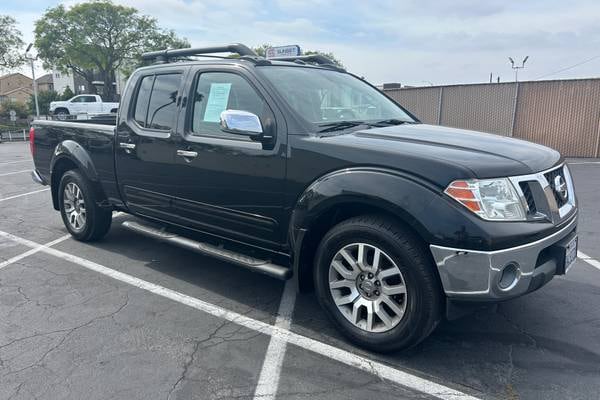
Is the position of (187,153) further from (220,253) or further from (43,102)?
(43,102)

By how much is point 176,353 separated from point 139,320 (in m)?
0.64

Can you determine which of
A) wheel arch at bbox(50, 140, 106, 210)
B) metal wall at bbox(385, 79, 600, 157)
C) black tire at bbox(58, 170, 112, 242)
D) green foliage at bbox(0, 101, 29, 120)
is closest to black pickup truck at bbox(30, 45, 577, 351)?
wheel arch at bbox(50, 140, 106, 210)

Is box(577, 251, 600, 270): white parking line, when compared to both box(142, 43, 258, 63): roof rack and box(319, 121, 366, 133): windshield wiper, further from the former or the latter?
box(142, 43, 258, 63): roof rack

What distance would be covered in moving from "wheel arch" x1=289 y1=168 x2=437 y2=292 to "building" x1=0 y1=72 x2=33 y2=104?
3688 inches

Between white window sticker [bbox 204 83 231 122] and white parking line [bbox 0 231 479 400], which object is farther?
white window sticker [bbox 204 83 231 122]

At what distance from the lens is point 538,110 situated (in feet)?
49.3

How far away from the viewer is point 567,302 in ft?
12.9

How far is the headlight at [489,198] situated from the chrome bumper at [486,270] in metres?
0.19

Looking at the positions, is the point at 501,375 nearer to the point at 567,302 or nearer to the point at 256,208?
the point at 567,302

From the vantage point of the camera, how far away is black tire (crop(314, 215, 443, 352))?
9.33ft

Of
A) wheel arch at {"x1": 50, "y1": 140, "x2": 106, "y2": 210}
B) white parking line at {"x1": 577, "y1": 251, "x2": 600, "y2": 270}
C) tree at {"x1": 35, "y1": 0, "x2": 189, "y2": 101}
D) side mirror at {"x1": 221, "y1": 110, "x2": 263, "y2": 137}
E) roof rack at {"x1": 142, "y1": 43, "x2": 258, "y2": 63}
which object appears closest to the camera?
side mirror at {"x1": 221, "y1": 110, "x2": 263, "y2": 137}

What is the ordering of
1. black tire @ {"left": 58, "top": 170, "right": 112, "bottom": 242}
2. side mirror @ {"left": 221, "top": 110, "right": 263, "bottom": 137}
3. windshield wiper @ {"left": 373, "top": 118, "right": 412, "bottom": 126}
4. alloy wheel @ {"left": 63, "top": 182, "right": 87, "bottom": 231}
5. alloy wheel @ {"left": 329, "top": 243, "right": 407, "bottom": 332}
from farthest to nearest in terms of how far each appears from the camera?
alloy wheel @ {"left": 63, "top": 182, "right": 87, "bottom": 231} → black tire @ {"left": 58, "top": 170, "right": 112, "bottom": 242} → windshield wiper @ {"left": 373, "top": 118, "right": 412, "bottom": 126} → side mirror @ {"left": 221, "top": 110, "right": 263, "bottom": 137} → alloy wheel @ {"left": 329, "top": 243, "right": 407, "bottom": 332}

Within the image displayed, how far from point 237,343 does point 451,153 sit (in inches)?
74.4

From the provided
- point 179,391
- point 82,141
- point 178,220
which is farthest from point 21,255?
point 179,391
